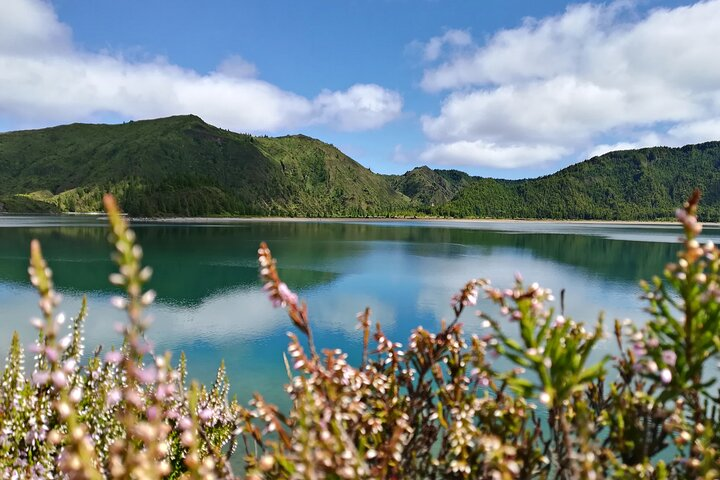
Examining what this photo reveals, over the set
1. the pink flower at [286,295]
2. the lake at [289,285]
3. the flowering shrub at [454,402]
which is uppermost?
the pink flower at [286,295]

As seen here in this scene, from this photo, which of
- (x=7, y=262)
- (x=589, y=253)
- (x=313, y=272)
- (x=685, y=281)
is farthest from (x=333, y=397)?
(x=589, y=253)

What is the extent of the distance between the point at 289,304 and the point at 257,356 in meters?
20.9

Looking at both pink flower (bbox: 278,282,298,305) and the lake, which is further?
the lake

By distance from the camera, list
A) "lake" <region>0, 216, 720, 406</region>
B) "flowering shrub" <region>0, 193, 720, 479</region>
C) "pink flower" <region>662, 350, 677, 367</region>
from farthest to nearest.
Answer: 1. "lake" <region>0, 216, 720, 406</region>
2. "pink flower" <region>662, 350, 677, 367</region>
3. "flowering shrub" <region>0, 193, 720, 479</region>

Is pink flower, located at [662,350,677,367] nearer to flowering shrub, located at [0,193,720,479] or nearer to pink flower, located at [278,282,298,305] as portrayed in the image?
flowering shrub, located at [0,193,720,479]

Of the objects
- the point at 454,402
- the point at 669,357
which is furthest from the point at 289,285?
the point at 669,357

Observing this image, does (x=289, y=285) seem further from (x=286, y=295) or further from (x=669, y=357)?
(x=669, y=357)

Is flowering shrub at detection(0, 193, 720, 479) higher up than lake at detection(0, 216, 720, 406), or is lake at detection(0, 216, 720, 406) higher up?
flowering shrub at detection(0, 193, 720, 479)

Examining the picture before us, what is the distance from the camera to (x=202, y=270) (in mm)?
52031

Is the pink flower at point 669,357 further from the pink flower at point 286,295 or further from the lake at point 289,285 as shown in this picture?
the lake at point 289,285

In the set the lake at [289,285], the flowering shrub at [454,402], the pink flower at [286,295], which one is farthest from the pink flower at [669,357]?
the lake at [289,285]

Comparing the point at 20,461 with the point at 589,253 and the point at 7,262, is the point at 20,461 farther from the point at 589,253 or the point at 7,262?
the point at 589,253

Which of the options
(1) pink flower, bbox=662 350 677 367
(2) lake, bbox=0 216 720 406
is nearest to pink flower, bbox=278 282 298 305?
(1) pink flower, bbox=662 350 677 367

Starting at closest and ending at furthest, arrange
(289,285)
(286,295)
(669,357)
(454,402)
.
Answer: (669,357), (286,295), (454,402), (289,285)
